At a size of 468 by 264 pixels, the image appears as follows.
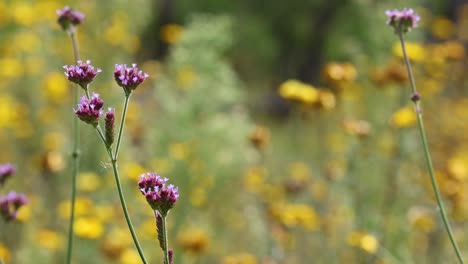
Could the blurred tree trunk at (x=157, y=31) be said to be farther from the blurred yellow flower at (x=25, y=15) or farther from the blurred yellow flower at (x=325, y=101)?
the blurred yellow flower at (x=325, y=101)

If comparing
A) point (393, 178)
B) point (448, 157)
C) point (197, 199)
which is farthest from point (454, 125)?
point (197, 199)

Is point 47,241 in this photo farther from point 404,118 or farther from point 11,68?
point 11,68

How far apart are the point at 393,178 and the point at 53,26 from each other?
353 centimetres

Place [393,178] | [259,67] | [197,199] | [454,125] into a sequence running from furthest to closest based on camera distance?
[259,67] < [454,125] < [197,199] < [393,178]

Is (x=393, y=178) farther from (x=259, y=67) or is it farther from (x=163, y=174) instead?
(x=259, y=67)

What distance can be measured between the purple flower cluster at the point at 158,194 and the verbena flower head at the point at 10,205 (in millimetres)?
512

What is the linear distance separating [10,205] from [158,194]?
0.62 m

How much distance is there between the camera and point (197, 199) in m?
3.55

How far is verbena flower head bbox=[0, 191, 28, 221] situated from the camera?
1.52m

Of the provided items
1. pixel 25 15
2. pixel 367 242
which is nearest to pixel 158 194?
pixel 367 242

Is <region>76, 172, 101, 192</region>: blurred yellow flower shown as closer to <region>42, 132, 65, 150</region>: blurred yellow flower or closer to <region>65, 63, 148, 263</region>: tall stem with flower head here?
<region>42, 132, 65, 150</region>: blurred yellow flower

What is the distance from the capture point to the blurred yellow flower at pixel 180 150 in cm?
368

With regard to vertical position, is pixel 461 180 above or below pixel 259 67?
below

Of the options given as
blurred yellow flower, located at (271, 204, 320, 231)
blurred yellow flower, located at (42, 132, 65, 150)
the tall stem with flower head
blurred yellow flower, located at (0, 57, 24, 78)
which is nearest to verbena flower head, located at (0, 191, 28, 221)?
the tall stem with flower head
